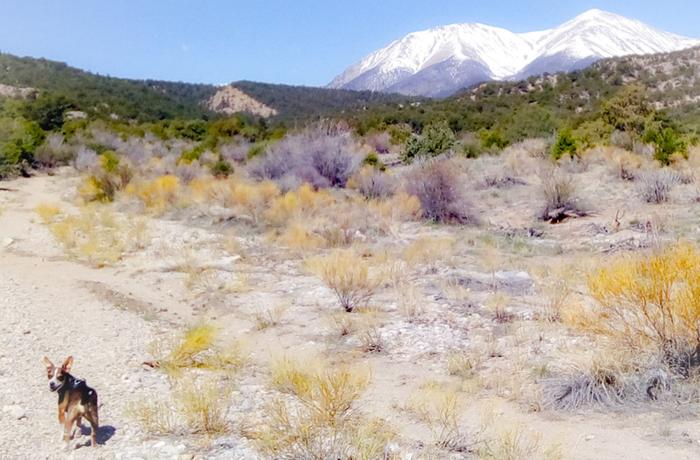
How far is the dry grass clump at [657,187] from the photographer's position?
14680 millimetres

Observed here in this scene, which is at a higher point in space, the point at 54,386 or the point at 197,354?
the point at 54,386

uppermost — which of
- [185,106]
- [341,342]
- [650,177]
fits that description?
[185,106]

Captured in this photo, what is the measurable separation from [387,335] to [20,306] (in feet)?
15.1

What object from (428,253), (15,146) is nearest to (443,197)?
(428,253)

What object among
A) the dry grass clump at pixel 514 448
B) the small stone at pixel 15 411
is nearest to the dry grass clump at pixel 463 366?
the dry grass clump at pixel 514 448

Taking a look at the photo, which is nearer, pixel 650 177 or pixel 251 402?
pixel 251 402

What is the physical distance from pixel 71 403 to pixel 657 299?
187 inches

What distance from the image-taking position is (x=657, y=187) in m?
14.8

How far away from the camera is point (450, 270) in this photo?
997cm

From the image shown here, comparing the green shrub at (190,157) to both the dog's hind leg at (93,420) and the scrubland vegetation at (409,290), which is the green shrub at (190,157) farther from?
the dog's hind leg at (93,420)

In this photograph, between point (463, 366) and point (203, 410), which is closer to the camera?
point (203, 410)

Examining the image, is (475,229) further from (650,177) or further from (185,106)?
(185,106)

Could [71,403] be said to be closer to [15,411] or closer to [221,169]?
[15,411]

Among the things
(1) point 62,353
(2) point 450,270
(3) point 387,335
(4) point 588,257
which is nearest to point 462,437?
(3) point 387,335
